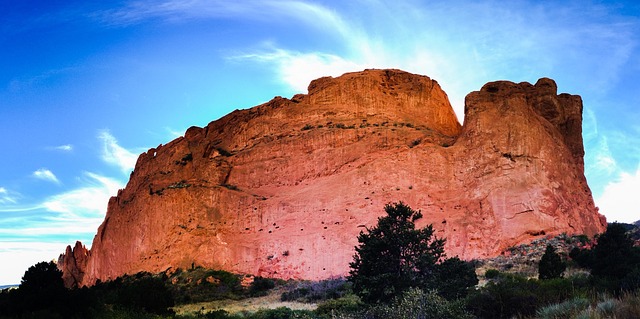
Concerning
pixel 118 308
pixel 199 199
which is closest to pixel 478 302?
pixel 118 308

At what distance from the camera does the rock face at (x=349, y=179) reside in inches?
1332

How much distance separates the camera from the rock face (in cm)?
3384

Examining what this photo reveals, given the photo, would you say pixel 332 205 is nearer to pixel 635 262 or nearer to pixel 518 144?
pixel 518 144

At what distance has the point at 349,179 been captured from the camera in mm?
38062

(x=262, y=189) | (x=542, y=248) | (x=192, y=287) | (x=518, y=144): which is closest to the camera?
(x=542, y=248)

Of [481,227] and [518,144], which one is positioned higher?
[518,144]

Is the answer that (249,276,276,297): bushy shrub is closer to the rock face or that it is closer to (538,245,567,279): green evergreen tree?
the rock face

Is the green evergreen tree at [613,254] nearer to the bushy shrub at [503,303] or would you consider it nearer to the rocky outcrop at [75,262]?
the bushy shrub at [503,303]

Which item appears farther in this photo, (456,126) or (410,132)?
(456,126)

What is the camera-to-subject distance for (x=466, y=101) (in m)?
39.1

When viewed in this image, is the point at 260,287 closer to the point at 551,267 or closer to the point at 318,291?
the point at 318,291

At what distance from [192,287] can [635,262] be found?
960 inches

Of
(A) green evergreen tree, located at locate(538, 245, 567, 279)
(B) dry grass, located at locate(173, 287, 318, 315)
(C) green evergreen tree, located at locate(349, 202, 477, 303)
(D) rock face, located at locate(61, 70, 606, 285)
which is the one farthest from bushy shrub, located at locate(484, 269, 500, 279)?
(B) dry grass, located at locate(173, 287, 318, 315)

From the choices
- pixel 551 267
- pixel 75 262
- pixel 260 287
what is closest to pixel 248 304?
pixel 260 287
